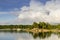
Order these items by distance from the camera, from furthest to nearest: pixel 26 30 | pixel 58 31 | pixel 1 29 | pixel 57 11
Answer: pixel 1 29 < pixel 26 30 < pixel 58 31 < pixel 57 11

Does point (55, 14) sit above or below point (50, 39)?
above

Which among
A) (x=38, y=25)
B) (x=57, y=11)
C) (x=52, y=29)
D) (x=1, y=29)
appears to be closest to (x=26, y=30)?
(x=38, y=25)

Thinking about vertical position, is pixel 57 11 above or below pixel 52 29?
above

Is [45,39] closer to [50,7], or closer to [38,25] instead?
[50,7]

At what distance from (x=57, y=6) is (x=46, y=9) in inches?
18.0

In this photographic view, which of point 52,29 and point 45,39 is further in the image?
point 52,29

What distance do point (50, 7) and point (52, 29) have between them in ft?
11.3

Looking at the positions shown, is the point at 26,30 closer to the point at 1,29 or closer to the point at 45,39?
the point at 1,29

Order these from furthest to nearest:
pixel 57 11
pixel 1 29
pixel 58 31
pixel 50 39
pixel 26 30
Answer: pixel 1 29, pixel 26 30, pixel 58 31, pixel 57 11, pixel 50 39

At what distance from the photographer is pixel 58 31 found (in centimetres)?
1052

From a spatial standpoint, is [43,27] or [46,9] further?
[43,27]

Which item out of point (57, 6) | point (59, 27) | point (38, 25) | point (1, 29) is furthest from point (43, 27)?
point (57, 6)

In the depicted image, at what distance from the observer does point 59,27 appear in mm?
10617

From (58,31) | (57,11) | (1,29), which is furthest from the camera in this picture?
(1,29)
